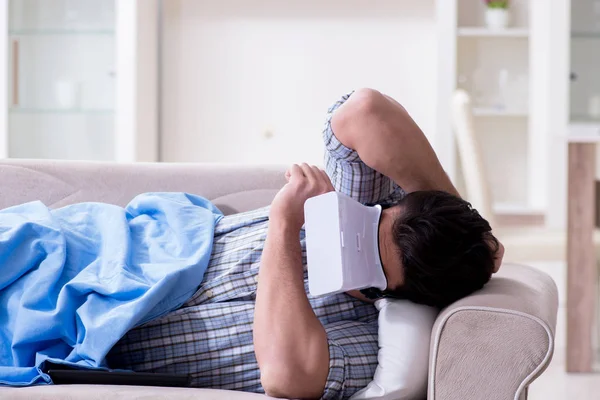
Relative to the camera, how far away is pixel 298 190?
4.22ft

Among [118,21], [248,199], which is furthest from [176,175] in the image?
[118,21]

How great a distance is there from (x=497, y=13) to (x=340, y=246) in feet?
9.21

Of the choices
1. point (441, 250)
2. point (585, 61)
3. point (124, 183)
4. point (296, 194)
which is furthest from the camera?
point (585, 61)

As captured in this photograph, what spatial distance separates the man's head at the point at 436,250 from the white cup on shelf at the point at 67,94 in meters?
2.77

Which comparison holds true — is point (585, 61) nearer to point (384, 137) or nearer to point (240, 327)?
point (384, 137)

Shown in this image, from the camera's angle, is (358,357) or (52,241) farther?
(52,241)

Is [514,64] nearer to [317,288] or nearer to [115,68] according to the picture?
[115,68]

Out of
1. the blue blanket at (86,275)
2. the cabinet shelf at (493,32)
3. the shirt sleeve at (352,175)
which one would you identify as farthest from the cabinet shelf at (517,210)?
the blue blanket at (86,275)

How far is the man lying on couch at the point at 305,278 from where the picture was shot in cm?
117

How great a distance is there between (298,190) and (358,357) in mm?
277

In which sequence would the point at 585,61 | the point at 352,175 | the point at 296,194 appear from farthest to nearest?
1. the point at 585,61
2. the point at 352,175
3. the point at 296,194

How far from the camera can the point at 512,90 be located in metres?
3.80

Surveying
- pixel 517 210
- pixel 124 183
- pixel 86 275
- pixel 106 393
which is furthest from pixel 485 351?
pixel 517 210

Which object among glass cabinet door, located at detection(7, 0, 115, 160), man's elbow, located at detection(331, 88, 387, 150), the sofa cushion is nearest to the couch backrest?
man's elbow, located at detection(331, 88, 387, 150)
